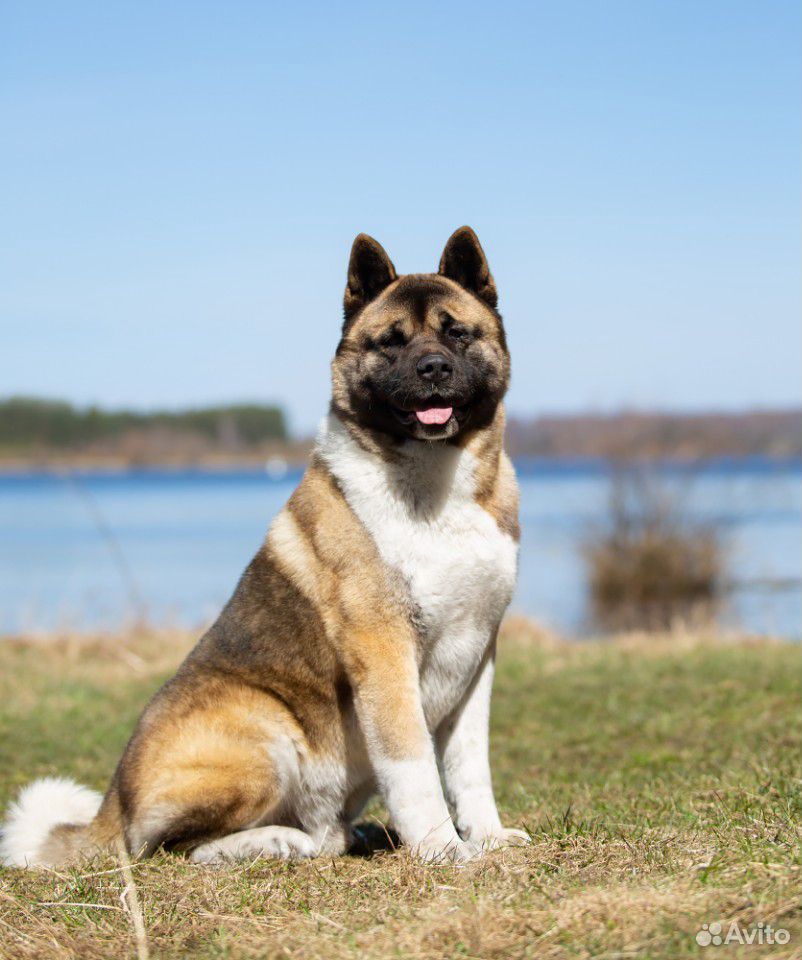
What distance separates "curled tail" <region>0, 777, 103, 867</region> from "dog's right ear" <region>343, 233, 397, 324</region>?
2.30 meters

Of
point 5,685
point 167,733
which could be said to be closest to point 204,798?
point 167,733

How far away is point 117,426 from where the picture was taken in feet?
134

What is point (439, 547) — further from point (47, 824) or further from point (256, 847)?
point (47, 824)

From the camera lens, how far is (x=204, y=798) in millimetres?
4066

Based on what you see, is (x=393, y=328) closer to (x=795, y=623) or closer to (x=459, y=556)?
(x=459, y=556)

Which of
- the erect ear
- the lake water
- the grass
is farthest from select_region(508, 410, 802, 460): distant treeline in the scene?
the erect ear

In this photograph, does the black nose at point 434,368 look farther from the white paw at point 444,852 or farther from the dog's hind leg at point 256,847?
the dog's hind leg at point 256,847

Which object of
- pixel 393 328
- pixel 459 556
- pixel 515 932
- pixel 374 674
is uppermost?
pixel 393 328

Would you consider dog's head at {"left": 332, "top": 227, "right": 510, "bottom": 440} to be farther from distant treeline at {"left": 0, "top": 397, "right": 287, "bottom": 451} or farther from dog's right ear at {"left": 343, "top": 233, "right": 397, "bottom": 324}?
distant treeline at {"left": 0, "top": 397, "right": 287, "bottom": 451}

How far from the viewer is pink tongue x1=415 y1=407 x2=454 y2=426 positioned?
4211 millimetres

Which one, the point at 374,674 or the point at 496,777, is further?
the point at 496,777

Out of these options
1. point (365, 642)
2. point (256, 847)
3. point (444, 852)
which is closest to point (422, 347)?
point (365, 642)

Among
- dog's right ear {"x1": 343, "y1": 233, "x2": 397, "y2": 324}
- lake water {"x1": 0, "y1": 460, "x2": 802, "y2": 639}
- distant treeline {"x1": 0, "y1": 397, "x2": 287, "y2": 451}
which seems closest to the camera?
dog's right ear {"x1": 343, "y1": 233, "x2": 397, "y2": 324}

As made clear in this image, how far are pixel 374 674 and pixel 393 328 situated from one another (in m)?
1.35
